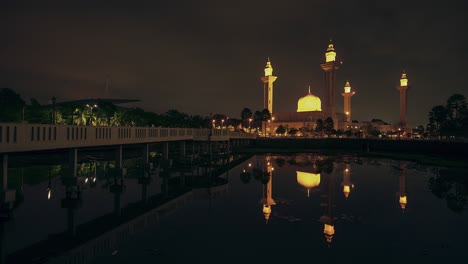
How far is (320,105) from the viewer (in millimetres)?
179125

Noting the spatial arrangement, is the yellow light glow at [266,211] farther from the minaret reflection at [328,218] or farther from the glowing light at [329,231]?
the glowing light at [329,231]

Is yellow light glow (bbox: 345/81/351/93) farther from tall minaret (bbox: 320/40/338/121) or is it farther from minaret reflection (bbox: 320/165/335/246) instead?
minaret reflection (bbox: 320/165/335/246)

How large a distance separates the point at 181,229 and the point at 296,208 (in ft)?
33.2

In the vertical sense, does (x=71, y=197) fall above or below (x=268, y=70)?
below

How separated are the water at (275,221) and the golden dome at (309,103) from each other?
137m

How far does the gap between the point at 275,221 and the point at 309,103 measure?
158 meters

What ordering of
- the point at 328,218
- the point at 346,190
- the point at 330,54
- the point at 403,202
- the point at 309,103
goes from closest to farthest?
the point at 328,218 < the point at 403,202 < the point at 346,190 < the point at 330,54 < the point at 309,103

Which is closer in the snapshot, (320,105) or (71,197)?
(71,197)

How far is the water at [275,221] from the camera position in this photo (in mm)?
17047

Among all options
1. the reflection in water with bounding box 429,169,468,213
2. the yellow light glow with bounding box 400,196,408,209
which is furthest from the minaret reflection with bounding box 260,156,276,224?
the reflection in water with bounding box 429,169,468,213

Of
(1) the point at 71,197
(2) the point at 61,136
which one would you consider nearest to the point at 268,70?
(1) the point at 71,197

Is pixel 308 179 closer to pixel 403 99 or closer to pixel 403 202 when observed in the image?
pixel 403 202

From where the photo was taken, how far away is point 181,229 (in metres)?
21.0

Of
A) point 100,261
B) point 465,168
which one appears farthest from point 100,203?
point 465,168
